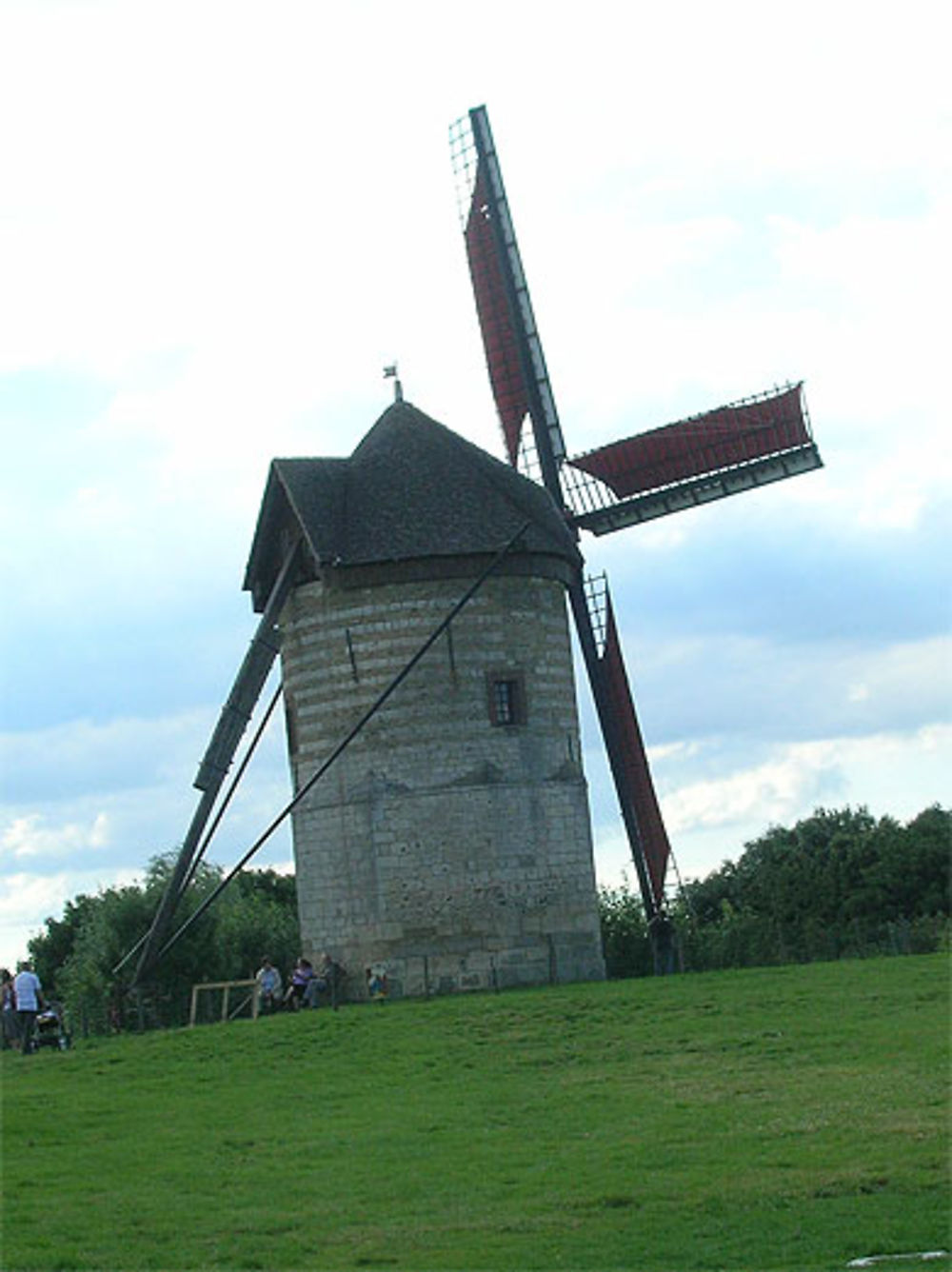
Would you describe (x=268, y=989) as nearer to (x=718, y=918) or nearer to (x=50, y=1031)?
(x=50, y=1031)

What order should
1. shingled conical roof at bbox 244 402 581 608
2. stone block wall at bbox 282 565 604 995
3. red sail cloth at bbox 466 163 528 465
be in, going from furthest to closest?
red sail cloth at bbox 466 163 528 465, shingled conical roof at bbox 244 402 581 608, stone block wall at bbox 282 565 604 995

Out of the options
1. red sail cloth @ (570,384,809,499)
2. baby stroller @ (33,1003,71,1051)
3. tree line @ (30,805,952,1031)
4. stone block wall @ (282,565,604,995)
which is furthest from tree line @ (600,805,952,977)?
baby stroller @ (33,1003,71,1051)

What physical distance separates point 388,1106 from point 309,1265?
27.9 feet

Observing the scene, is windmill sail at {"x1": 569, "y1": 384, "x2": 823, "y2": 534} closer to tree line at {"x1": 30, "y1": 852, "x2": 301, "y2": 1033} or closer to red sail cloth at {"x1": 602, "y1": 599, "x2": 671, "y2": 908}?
red sail cloth at {"x1": 602, "y1": 599, "x2": 671, "y2": 908}

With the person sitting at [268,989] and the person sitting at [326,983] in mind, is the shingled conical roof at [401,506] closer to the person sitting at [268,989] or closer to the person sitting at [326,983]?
the person sitting at [326,983]

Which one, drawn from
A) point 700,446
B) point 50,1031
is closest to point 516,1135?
point 50,1031

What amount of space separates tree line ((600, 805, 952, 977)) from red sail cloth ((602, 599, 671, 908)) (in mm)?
1347

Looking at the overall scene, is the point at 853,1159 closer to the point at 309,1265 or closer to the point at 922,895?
the point at 309,1265

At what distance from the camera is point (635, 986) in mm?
37281

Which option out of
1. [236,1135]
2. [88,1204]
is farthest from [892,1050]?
[88,1204]

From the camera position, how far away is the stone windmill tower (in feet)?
131

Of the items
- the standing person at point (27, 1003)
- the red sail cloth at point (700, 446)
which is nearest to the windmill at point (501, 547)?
the red sail cloth at point (700, 446)

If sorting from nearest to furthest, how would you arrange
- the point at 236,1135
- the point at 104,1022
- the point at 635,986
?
1. the point at 236,1135
2. the point at 635,986
3. the point at 104,1022

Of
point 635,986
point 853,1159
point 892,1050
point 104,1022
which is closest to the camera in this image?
point 853,1159
